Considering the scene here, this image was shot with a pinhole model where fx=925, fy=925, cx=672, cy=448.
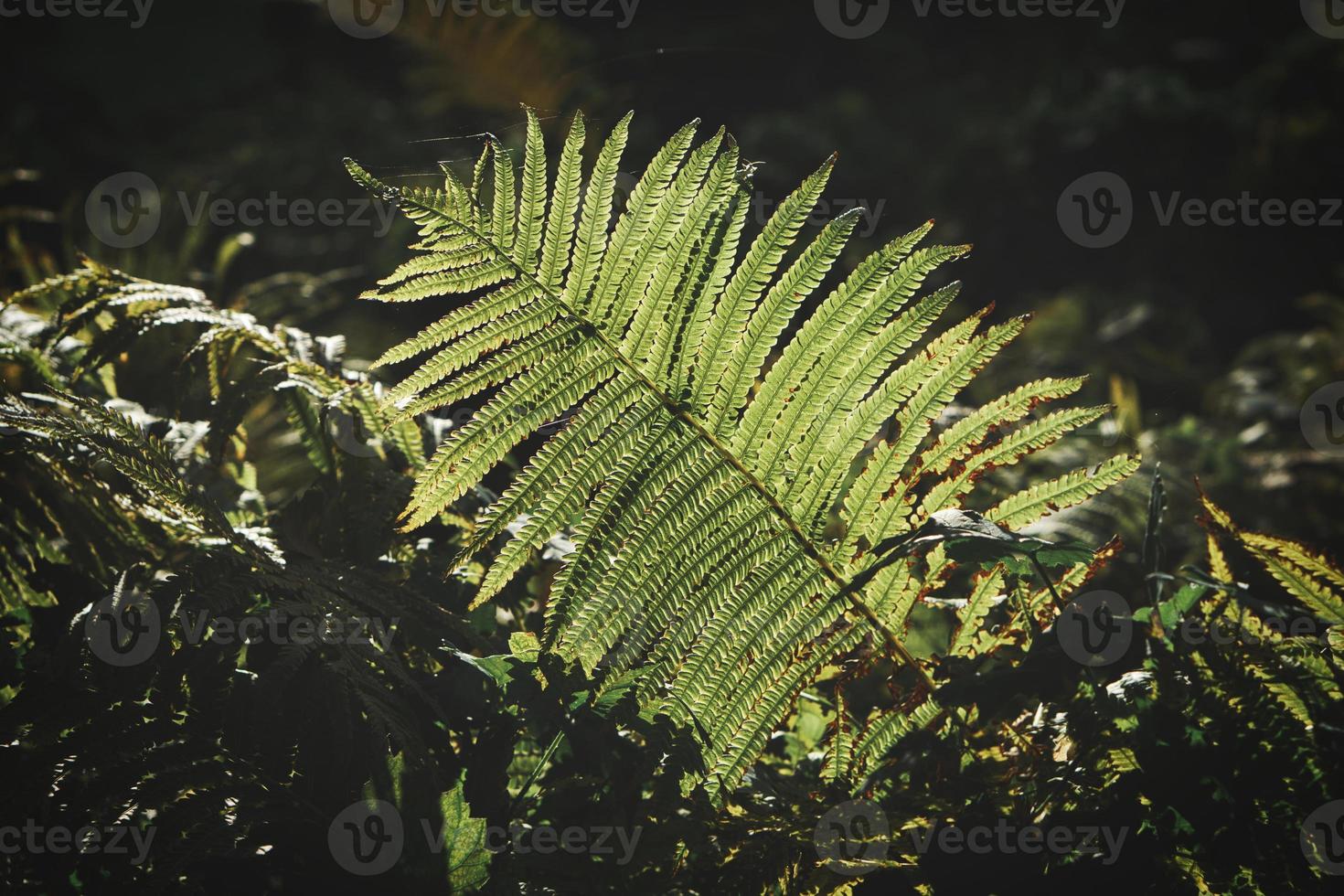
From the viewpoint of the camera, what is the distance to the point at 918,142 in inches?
228

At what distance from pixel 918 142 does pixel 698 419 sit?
17.6ft

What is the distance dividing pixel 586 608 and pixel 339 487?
473mm

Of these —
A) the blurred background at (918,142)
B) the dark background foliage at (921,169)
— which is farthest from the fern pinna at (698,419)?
the blurred background at (918,142)

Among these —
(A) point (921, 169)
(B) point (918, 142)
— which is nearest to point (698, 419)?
(A) point (921, 169)

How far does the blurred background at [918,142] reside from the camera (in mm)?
2973

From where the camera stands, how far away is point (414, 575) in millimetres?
1105

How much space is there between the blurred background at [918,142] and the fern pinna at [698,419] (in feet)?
3.97

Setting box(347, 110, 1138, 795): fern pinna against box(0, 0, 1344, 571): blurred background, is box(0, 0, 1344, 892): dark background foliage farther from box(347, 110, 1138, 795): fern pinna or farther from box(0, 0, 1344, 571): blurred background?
box(347, 110, 1138, 795): fern pinna

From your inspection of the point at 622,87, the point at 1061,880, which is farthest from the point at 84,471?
the point at 622,87

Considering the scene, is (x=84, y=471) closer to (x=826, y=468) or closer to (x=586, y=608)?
(x=586, y=608)

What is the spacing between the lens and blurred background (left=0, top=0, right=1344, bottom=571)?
297 cm

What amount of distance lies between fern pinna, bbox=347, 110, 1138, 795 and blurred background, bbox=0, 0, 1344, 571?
3.97 ft

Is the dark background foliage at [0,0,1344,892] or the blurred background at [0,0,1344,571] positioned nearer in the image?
the dark background foliage at [0,0,1344,892]

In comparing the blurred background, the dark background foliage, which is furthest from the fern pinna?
the blurred background
